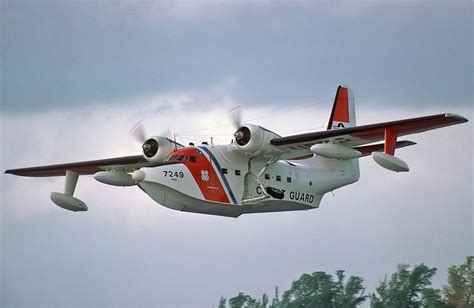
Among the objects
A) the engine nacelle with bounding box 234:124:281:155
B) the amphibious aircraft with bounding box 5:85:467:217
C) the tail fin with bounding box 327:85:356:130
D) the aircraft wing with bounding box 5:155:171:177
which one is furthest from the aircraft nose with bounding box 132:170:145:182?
the tail fin with bounding box 327:85:356:130

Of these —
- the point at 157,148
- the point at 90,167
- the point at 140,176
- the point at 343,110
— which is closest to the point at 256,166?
the point at 157,148

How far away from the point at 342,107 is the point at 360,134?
486 centimetres

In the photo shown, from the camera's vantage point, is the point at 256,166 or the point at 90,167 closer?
the point at 256,166

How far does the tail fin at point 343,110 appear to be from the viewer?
44.3 metres

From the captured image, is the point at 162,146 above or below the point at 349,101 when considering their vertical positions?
below

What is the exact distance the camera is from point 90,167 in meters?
44.3

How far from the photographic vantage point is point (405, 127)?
39562mm

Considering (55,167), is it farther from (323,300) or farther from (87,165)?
(323,300)

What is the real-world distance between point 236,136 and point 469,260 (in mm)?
8197

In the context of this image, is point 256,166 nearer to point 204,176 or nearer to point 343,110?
point 204,176

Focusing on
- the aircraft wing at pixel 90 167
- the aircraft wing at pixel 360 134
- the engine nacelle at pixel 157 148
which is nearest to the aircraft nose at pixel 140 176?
the aircraft wing at pixel 90 167

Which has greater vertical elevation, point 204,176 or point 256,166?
point 256,166

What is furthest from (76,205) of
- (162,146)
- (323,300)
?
(323,300)

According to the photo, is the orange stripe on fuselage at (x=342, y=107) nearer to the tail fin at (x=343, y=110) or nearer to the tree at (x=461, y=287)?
the tail fin at (x=343, y=110)
